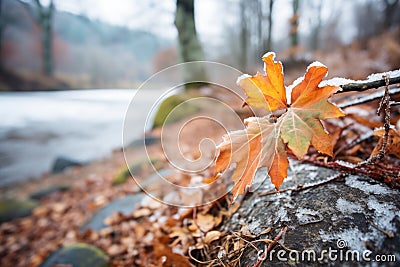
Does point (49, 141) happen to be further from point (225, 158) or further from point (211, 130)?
point (225, 158)

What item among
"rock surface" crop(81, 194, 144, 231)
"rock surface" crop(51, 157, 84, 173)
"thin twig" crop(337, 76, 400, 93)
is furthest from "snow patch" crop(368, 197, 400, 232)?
"rock surface" crop(51, 157, 84, 173)

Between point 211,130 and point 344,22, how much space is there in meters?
32.5

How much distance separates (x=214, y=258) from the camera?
0.62 meters

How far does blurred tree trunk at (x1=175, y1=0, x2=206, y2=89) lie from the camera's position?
433cm

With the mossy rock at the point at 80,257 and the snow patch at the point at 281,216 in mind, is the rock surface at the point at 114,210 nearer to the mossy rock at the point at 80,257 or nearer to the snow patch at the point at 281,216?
the mossy rock at the point at 80,257

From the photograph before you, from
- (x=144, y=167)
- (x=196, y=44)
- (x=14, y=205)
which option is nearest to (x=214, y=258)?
(x=144, y=167)

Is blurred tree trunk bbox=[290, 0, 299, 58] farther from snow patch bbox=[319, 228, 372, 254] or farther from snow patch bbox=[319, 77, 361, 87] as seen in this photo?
snow patch bbox=[319, 228, 372, 254]

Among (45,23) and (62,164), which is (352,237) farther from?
(45,23)

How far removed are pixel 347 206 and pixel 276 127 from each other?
285 millimetres

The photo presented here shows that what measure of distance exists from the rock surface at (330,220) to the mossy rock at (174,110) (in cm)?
249

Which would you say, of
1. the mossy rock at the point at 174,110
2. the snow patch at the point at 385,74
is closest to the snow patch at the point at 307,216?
the snow patch at the point at 385,74

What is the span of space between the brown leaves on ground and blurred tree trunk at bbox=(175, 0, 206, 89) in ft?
12.4

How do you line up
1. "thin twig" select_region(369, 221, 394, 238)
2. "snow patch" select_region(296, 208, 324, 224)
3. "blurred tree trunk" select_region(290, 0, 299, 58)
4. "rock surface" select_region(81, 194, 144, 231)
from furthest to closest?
1. "blurred tree trunk" select_region(290, 0, 299, 58)
2. "rock surface" select_region(81, 194, 144, 231)
3. "snow patch" select_region(296, 208, 324, 224)
4. "thin twig" select_region(369, 221, 394, 238)

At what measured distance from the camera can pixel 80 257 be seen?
3.81 ft
